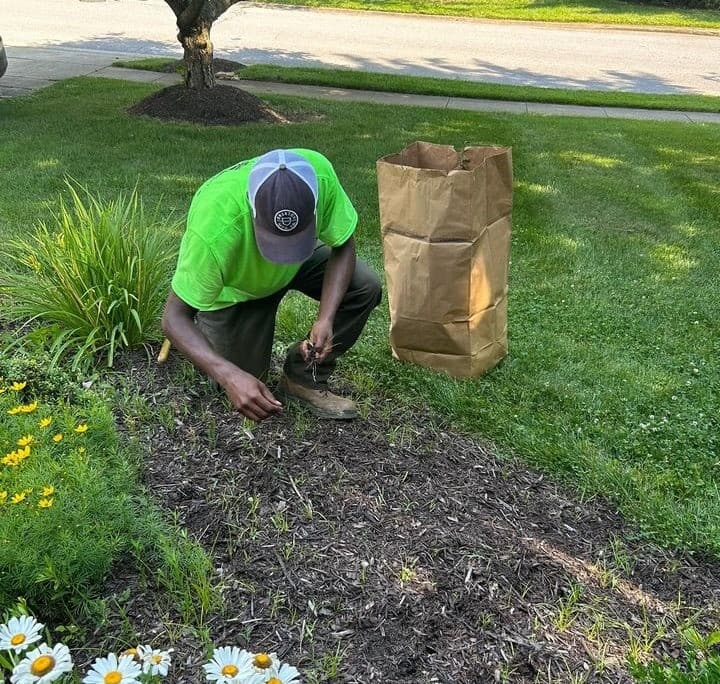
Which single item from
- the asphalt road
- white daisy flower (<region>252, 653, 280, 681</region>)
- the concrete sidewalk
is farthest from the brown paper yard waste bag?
the asphalt road

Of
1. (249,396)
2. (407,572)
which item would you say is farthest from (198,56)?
(407,572)

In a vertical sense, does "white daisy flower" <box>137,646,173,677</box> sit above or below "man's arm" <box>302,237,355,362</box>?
below

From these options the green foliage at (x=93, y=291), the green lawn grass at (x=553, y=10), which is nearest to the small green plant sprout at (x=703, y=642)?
the green foliage at (x=93, y=291)

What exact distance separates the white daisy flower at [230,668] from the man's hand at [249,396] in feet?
2.95

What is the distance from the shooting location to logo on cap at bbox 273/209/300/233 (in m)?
2.00

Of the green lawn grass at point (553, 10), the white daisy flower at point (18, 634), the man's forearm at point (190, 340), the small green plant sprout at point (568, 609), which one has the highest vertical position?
the green lawn grass at point (553, 10)

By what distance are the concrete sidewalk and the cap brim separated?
7125 mm

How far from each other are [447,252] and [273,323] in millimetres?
752

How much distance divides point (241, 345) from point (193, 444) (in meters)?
0.41

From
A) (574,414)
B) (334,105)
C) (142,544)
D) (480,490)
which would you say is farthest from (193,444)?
(334,105)

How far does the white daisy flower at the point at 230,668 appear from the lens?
1.22 meters

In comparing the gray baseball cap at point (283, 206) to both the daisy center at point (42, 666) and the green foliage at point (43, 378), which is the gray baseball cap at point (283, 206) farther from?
the daisy center at point (42, 666)

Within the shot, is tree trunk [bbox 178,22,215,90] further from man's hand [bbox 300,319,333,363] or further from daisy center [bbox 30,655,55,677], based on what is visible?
daisy center [bbox 30,655,55,677]

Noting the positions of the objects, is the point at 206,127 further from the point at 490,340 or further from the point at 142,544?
the point at 142,544
